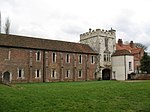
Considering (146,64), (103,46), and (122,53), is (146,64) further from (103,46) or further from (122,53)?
(103,46)

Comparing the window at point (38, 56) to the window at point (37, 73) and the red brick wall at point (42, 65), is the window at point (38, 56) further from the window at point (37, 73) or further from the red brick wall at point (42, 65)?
the window at point (37, 73)

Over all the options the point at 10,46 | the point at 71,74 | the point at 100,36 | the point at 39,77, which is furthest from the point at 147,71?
the point at 10,46

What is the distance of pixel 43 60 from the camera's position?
146ft

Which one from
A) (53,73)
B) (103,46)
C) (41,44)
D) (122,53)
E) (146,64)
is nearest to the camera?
(41,44)

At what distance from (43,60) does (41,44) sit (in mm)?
2927

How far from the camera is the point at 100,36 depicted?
180 feet

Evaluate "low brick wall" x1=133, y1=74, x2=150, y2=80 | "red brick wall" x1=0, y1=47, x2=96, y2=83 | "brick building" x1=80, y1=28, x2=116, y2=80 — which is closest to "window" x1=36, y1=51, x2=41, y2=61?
"red brick wall" x1=0, y1=47, x2=96, y2=83

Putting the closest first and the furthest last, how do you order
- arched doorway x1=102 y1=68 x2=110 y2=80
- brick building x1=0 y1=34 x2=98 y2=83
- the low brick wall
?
brick building x1=0 y1=34 x2=98 y2=83 → the low brick wall → arched doorway x1=102 y1=68 x2=110 y2=80

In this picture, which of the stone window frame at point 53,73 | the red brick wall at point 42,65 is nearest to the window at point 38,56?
the red brick wall at point 42,65

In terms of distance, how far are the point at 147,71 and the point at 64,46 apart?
1954 cm

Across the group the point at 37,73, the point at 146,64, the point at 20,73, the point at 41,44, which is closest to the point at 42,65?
the point at 37,73

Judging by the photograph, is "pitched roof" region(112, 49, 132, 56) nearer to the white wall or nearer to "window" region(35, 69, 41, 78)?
the white wall

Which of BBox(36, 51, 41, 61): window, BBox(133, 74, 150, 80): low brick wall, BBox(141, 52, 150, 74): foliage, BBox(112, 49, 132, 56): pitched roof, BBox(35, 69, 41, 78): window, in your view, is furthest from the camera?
BBox(141, 52, 150, 74): foliage

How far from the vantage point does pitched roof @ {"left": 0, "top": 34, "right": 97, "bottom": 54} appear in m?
41.3
